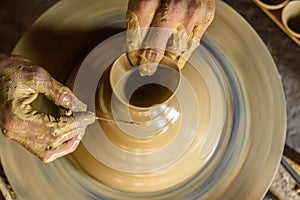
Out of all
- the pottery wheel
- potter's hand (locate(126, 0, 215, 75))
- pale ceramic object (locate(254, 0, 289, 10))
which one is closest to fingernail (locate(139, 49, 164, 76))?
potter's hand (locate(126, 0, 215, 75))

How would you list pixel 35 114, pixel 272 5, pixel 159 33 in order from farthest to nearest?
pixel 272 5 < pixel 159 33 < pixel 35 114

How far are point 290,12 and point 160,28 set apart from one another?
2.86 feet

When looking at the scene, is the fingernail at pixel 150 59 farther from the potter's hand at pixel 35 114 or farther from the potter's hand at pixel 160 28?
the potter's hand at pixel 35 114

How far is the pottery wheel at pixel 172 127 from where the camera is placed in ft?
5.43

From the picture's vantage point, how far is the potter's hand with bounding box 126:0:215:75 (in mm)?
1541

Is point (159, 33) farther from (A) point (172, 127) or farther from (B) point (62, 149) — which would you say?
(B) point (62, 149)

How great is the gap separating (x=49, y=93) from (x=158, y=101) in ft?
0.97

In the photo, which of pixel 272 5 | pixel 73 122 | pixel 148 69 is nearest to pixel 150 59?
pixel 148 69

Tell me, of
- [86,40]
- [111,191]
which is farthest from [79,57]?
[111,191]

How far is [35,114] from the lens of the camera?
1.45 metres

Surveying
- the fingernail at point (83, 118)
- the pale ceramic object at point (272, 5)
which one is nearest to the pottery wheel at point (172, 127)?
the fingernail at point (83, 118)

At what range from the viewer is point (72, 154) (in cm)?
171

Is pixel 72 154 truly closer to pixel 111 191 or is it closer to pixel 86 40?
pixel 111 191

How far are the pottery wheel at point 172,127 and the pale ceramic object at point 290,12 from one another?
33 centimetres
